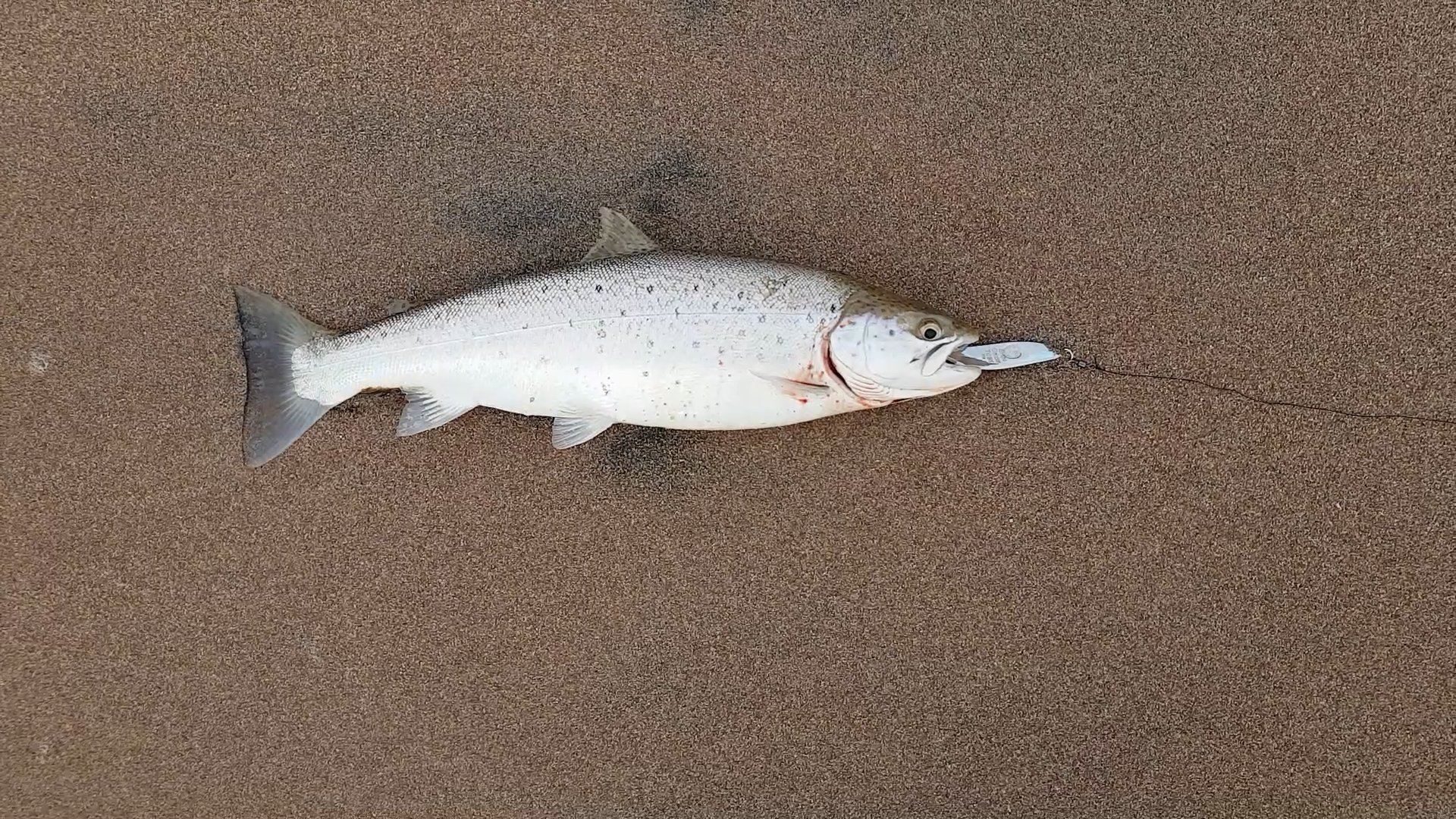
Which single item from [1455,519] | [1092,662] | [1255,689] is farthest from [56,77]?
[1455,519]

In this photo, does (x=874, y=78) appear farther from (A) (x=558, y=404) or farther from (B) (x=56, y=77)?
(B) (x=56, y=77)

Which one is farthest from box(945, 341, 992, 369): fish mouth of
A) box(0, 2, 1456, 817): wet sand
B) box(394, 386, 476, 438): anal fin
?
box(394, 386, 476, 438): anal fin

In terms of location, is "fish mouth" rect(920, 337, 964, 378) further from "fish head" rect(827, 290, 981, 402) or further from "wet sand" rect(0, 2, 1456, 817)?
"wet sand" rect(0, 2, 1456, 817)

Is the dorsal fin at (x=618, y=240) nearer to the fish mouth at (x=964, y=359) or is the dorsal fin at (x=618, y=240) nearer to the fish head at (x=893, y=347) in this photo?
the fish head at (x=893, y=347)

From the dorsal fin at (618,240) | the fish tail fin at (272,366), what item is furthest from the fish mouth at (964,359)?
the fish tail fin at (272,366)

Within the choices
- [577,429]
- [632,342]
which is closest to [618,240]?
[632,342]

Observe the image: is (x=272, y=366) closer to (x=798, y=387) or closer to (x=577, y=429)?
(x=577, y=429)
